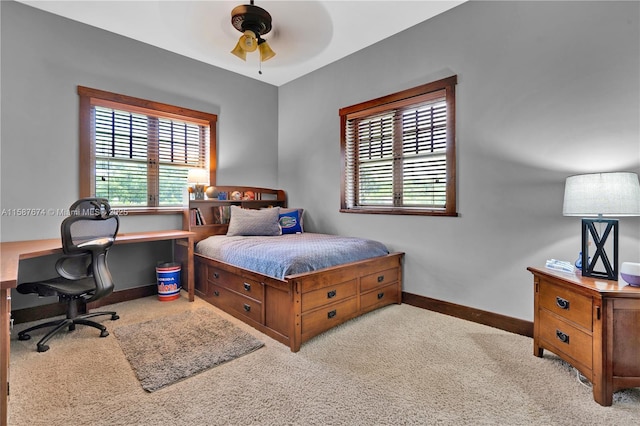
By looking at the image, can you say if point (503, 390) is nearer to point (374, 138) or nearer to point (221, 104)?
point (374, 138)

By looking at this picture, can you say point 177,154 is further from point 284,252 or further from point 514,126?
point 514,126

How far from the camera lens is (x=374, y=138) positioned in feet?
12.1

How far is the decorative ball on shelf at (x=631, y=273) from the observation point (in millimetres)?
1689

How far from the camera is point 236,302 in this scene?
9.55ft

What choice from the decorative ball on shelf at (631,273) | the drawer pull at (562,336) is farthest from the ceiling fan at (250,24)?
the drawer pull at (562,336)

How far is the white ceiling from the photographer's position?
2846 mm

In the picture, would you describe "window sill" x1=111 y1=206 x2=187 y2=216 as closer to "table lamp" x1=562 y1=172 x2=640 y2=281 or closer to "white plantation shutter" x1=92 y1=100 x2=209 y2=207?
"white plantation shutter" x1=92 y1=100 x2=209 y2=207

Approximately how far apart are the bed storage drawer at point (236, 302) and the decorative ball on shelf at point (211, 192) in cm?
128

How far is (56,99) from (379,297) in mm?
3731

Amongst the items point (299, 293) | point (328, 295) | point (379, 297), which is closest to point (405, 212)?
point (379, 297)

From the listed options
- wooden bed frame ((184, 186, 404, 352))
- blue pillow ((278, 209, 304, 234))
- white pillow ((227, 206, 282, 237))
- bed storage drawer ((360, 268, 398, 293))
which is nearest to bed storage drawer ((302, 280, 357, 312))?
wooden bed frame ((184, 186, 404, 352))

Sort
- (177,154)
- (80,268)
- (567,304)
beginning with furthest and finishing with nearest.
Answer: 1. (177,154)
2. (80,268)
3. (567,304)

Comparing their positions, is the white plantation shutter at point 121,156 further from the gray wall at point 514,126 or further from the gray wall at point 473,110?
the gray wall at point 514,126

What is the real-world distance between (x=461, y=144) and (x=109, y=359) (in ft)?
11.0
